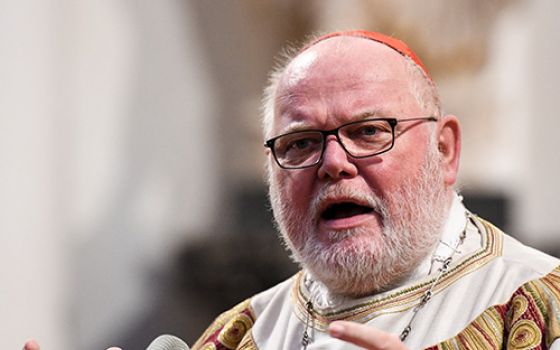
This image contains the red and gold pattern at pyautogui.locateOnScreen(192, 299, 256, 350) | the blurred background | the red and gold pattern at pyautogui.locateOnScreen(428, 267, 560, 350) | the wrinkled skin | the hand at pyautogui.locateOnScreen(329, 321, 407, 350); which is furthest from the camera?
the blurred background

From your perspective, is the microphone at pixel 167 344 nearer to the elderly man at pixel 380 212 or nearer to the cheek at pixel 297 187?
the elderly man at pixel 380 212

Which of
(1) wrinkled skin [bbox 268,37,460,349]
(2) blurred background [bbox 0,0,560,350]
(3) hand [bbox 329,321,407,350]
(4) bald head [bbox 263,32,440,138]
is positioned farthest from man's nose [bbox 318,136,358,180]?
(2) blurred background [bbox 0,0,560,350]

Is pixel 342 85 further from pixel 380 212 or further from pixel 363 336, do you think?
pixel 363 336

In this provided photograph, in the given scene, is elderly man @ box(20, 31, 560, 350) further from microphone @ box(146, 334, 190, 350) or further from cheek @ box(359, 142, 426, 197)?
microphone @ box(146, 334, 190, 350)

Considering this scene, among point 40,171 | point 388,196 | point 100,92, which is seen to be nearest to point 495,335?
point 388,196

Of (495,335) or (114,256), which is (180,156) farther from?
(495,335)

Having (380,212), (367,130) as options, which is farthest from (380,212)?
(367,130)

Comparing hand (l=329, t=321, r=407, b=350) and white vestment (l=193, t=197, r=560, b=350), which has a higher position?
hand (l=329, t=321, r=407, b=350)

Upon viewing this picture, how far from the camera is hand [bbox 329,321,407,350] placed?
208 centimetres

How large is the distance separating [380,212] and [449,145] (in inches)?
13.6

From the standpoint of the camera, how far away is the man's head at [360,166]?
269 centimetres

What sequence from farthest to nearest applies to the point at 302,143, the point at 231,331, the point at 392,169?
the point at 231,331 < the point at 302,143 < the point at 392,169

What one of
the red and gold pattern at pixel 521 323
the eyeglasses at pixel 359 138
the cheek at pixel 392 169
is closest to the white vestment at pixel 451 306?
the red and gold pattern at pixel 521 323

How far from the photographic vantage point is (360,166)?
269cm
